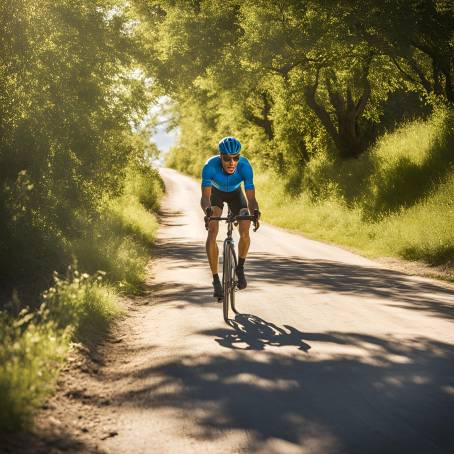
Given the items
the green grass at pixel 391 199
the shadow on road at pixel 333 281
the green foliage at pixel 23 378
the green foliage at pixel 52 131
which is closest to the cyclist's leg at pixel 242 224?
the shadow on road at pixel 333 281

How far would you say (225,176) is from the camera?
8.91 m

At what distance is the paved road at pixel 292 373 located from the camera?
429cm

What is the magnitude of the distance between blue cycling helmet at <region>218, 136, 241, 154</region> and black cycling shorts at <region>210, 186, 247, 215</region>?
83 cm

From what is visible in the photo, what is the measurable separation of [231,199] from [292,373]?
386 cm

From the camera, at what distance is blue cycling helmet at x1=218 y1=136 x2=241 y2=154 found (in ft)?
27.4

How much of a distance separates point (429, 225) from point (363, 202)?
22.9ft

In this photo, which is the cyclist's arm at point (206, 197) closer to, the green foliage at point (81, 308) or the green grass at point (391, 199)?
the green foliage at point (81, 308)

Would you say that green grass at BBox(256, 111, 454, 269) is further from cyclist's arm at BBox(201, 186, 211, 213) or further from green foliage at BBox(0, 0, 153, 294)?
cyclist's arm at BBox(201, 186, 211, 213)

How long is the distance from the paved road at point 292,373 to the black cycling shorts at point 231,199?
1.42 m

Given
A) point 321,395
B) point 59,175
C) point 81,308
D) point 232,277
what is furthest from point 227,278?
point 59,175

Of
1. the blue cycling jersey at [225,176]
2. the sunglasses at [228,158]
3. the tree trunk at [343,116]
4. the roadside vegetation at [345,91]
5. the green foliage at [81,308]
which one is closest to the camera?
the green foliage at [81,308]

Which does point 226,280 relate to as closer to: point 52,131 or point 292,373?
point 292,373

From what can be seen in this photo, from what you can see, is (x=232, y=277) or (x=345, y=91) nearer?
(x=232, y=277)

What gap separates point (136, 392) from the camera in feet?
Answer: 17.6
